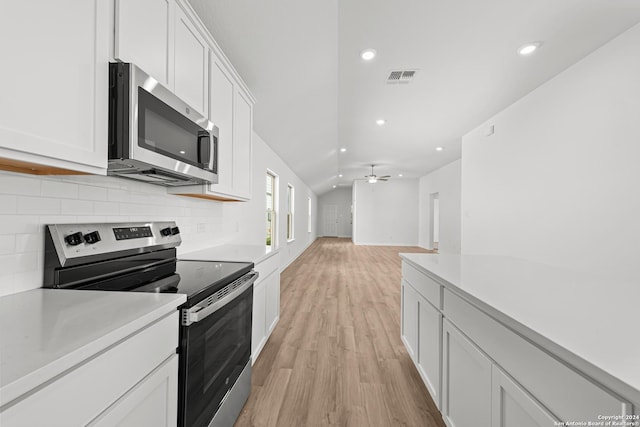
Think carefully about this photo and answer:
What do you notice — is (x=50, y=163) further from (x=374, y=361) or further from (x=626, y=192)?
(x=626, y=192)

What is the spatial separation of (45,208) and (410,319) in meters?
2.24

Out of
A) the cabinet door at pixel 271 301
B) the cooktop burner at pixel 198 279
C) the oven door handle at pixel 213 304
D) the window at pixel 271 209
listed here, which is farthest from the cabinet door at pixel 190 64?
the window at pixel 271 209

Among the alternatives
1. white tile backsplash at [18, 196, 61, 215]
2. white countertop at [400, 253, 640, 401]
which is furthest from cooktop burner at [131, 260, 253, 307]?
white countertop at [400, 253, 640, 401]

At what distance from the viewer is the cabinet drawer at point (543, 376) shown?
24.5 inches

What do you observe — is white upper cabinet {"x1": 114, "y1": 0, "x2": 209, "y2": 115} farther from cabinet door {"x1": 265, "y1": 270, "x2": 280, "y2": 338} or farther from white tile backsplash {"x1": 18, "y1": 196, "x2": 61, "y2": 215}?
cabinet door {"x1": 265, "y1": 270, "x2": 280, "y2": 338}

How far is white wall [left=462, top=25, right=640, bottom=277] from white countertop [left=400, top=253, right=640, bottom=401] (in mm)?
1268

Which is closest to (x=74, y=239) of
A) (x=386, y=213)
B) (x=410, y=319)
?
(x=410, y=319)

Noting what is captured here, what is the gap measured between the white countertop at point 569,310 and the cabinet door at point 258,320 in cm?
125

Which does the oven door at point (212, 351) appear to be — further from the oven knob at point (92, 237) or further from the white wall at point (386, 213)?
the white wall at point (386, 213)

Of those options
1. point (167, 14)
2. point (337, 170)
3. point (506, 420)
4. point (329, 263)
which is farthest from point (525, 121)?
point (337, 170)

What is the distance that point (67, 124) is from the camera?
904mm

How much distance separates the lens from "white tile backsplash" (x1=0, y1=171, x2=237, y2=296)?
3.32ft

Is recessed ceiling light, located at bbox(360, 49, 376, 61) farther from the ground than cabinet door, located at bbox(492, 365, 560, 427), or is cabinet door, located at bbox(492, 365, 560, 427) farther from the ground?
recessed ceiling light, located at bbox(360, 49, 376, 61)

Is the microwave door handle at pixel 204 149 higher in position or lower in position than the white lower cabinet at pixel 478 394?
higher
